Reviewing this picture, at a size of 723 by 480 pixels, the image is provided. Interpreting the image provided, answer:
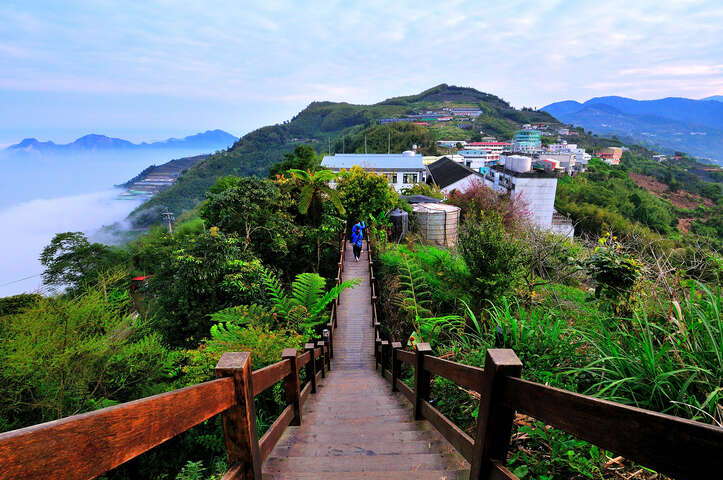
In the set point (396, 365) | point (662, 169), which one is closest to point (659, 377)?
point (396, 365)

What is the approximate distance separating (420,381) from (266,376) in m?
1.72

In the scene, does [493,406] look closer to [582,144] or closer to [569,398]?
[569,398]

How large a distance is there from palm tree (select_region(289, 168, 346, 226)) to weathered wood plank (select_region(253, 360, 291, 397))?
36.2 ft

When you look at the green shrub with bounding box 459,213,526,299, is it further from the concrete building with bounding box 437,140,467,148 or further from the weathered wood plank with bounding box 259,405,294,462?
the concrete building with bounding box 437,140,467,148

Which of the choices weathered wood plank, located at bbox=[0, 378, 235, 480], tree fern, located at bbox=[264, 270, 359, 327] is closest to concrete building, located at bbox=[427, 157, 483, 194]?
tree fern, located at bbox=[264, 270, 359, 327]

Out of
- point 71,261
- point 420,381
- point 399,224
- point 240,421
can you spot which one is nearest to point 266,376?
point 240,421

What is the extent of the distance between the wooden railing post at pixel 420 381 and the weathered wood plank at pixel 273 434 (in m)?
1.31

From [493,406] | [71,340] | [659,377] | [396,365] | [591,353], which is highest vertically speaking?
[493,406]

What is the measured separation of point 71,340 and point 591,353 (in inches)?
350

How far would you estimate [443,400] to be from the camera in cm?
359

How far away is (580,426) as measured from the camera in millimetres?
1177

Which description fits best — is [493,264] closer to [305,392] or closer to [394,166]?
[305,392]

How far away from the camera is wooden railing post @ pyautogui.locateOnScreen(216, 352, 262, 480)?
63.4 inches

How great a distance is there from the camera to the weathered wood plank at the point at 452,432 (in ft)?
6.91
